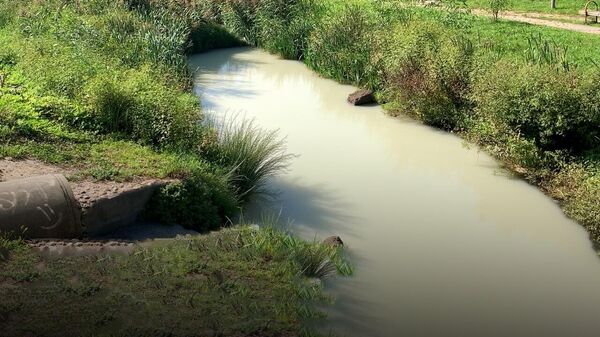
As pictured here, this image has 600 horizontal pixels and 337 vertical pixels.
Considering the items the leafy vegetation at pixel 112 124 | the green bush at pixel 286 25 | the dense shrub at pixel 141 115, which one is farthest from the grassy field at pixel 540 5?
the dense shrub at pixel 141 115

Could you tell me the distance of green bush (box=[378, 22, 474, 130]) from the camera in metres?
13.0

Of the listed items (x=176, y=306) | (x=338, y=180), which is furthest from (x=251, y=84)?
(x=176, y=306)

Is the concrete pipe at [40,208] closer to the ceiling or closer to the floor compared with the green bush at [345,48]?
closer to the floor

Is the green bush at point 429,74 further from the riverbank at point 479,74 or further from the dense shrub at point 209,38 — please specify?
the dense shrub at point 209,38

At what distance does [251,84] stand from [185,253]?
→ 10210mm

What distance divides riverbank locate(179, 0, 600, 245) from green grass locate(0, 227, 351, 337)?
4.41 m

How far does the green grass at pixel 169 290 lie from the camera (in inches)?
229

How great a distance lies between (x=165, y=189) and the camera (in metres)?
8.70

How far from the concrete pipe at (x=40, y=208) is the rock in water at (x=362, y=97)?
8.43 m

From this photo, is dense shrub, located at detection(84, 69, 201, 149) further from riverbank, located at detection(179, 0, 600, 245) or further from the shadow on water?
riverbank, located at detection(179, 0, 600, 245)

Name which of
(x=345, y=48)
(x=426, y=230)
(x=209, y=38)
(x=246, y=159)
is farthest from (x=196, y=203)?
(x=209, y=38)

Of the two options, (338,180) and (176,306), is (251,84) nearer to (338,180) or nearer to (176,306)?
(338,180)

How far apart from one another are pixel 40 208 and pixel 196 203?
2008mm

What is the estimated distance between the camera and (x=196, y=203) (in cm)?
893
